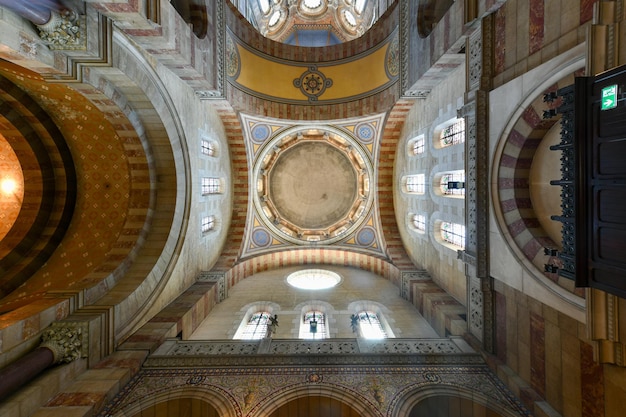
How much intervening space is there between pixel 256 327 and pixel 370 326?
4808 mm

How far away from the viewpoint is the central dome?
1705 centimetres

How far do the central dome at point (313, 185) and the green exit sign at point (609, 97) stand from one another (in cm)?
1302

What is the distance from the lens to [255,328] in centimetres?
1112

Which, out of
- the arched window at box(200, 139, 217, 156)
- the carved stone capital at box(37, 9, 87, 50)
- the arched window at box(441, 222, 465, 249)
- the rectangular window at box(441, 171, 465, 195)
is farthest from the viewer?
the arched window at box(200, 139, 217, 156)

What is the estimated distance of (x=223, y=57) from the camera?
1132cm

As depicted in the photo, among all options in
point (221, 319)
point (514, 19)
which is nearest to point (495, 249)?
point (514, 19)

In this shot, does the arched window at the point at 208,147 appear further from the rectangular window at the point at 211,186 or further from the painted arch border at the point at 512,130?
the painted arch border at the point at 512,130

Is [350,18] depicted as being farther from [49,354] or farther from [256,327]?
[49,354]

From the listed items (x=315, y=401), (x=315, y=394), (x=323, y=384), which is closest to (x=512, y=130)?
(x=323, y=384)

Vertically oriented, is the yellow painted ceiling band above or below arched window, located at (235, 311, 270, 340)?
above

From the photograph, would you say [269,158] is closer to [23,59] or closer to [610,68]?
[23,59]

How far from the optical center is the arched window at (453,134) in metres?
9.50

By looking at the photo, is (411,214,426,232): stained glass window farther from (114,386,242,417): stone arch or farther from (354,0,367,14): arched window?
(354,0,367,14): arched window

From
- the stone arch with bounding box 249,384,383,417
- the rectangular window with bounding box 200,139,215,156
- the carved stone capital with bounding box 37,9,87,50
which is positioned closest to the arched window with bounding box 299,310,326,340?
the stone arch with bounding box 249,384,383,417
